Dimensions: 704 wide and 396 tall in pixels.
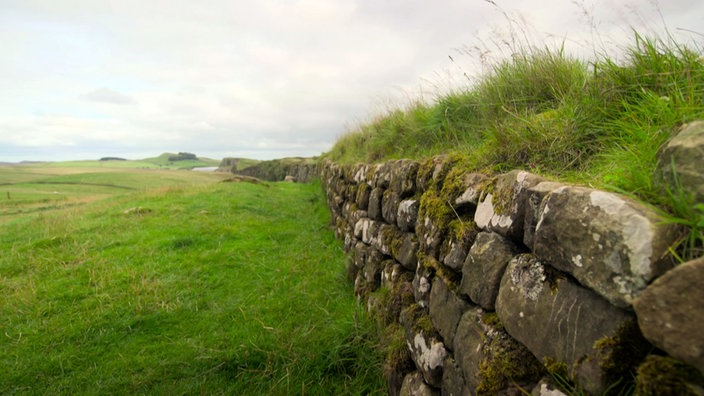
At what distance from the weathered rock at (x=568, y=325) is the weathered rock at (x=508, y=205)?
0.61 feet

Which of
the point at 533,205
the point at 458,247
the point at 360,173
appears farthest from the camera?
the point at 360,173

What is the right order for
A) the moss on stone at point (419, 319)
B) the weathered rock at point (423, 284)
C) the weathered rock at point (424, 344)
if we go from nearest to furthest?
the weathered rock at point (424, 344) → the moss on stone at point (419, 319) → the weathered rock at point (423, 284)

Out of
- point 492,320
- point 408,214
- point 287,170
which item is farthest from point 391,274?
point 287,170

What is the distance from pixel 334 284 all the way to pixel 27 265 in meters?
5.78

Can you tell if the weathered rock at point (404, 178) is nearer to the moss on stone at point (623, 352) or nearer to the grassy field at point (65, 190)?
the moss on stone at point (623, 352)

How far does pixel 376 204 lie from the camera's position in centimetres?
504

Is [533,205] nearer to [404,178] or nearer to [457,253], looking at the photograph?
[457,253]

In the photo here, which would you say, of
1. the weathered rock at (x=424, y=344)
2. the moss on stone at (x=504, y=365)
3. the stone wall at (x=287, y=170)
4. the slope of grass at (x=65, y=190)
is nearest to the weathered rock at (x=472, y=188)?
the moss on stone at (x=504, y=365)

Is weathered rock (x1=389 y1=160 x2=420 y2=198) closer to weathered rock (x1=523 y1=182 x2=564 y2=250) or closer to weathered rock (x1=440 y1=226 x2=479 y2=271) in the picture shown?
weathered rock (x1=440 y1=226 x2=479 y2=271)

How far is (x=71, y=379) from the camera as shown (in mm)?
3576

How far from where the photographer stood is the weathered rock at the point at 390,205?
169 inches

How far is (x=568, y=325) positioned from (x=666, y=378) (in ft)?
1.34

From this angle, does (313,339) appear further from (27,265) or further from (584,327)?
(27,265)

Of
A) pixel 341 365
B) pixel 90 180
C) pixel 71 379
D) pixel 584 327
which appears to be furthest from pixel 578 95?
pixel 90 180
